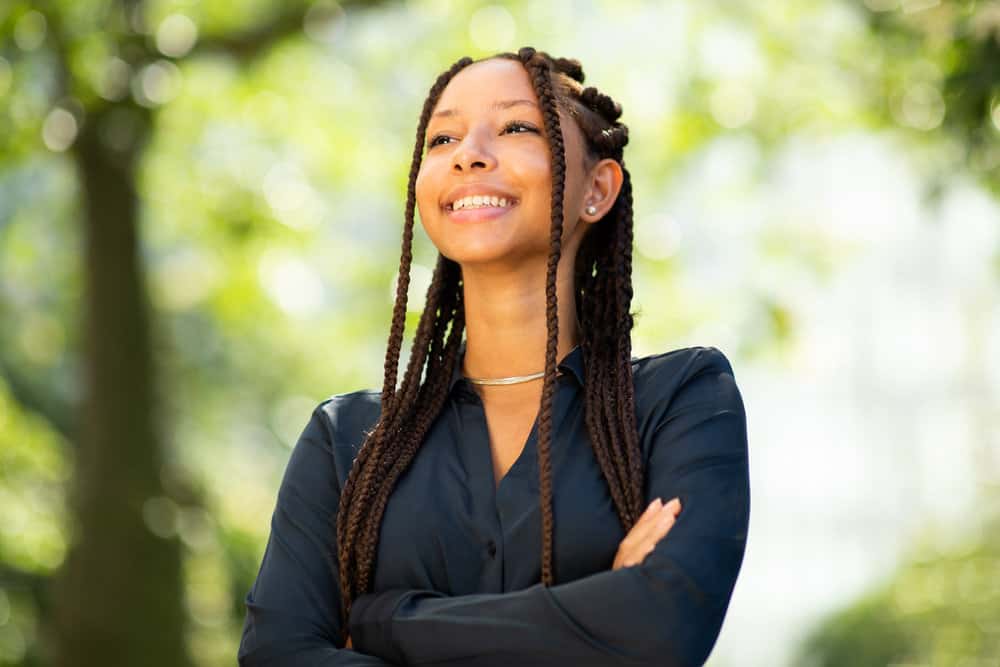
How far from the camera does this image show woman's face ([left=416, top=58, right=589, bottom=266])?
2570 mm

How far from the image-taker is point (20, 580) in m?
9.80

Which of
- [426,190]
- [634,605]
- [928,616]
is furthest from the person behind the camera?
[928,616]

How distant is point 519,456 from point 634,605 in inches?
15.3

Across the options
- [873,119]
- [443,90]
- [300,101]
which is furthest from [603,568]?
[300,101]

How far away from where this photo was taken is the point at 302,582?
8.48 feet

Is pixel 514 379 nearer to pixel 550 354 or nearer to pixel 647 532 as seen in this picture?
pixel 550 354

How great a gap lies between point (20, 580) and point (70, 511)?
1.69 metres

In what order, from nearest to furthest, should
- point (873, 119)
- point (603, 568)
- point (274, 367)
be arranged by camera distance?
point (603, 568)
point (873, 119)
point (274, 367)

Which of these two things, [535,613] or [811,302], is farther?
[811,302]

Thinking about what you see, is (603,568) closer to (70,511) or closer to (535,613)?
(535,613)

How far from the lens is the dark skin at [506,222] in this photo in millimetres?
2582

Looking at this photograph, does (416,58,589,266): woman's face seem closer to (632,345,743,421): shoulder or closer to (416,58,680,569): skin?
(416,58,680,569): skin

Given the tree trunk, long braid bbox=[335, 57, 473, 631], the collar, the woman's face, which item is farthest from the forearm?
the tree trunk

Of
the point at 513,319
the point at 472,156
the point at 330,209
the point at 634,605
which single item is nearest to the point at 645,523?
the point at 634,605
